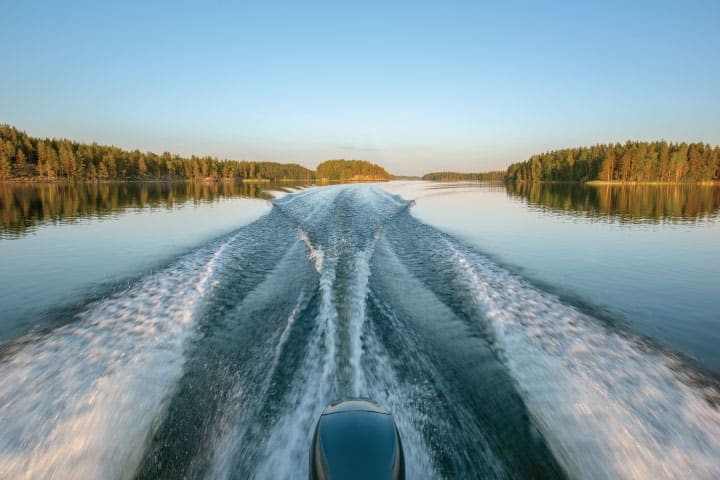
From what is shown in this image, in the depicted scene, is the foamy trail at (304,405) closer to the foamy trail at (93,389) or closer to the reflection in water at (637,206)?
the foamy trail at (93,389)

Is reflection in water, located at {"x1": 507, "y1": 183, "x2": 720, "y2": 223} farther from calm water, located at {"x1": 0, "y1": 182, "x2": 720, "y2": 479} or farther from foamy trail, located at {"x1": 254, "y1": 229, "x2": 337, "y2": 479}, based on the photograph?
foamy trail, located at {"x1": 254, "y1": 229, "x2": 337, "y2": 479}

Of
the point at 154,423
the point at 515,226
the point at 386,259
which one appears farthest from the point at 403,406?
the point at 515,226

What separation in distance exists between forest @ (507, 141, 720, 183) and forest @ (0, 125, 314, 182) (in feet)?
461

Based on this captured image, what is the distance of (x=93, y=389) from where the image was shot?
408 centimetres

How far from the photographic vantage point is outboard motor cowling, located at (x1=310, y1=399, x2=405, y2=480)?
221 cm

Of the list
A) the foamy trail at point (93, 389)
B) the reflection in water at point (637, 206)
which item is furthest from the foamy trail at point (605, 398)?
the reflection in water at point (637, 206)

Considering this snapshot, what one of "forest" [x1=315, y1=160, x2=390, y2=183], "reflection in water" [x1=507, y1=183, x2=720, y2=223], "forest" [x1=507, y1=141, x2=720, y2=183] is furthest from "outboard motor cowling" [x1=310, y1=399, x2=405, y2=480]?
"forest" [x1=315, y1=160, x2=390, y2=183]

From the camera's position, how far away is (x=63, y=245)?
511 inches

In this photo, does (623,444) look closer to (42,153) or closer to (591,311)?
(591,311)

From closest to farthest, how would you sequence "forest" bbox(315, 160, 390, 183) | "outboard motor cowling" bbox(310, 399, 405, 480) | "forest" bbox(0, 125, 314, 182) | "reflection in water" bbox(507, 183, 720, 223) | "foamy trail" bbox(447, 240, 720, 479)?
"outboard motor cowling" bbox(310, 399, 405, 480)
"foamy trail" bbox(447, 240, 720, 479)
"reflection in water" bbox(507, 183, 720, 223)
"forest" bbox(0, 125, 314, 182)
"forest" bbox(315, 160, 390, 183)

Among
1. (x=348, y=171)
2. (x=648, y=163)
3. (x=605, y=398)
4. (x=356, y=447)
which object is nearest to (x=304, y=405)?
(x=356, y=447)

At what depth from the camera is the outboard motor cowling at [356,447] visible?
2.21 metres

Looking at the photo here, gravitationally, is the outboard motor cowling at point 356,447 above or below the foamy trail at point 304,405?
above

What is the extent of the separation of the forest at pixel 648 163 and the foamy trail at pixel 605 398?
347 ft
